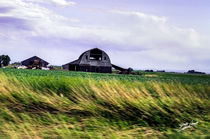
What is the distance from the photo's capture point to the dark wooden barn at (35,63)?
59.4 m

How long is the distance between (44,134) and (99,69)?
4333 centimetres

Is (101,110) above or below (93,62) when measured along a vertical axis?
below

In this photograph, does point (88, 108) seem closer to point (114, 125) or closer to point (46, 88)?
point (114, 125)

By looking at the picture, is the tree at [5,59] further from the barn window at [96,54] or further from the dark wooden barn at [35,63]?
the barn window at [96,54]

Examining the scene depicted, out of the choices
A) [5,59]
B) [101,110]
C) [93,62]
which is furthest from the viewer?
[5,59]

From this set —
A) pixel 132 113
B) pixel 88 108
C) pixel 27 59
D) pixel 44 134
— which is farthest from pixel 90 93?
pixel 27 59

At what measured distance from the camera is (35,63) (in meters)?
59.4

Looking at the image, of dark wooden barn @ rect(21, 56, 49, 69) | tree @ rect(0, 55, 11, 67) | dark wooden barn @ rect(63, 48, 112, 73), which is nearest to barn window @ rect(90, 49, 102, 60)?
dark wooden barn @ rect(63, 48, 112, 73)

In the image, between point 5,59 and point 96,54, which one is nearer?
point 96,54

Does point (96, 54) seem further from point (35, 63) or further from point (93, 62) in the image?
point (35, 63)

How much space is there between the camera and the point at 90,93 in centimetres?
814

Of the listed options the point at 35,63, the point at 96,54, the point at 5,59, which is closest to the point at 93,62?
the point at 96,54

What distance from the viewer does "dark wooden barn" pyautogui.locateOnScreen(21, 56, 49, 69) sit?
5944cm

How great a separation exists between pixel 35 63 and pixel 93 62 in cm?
1752
